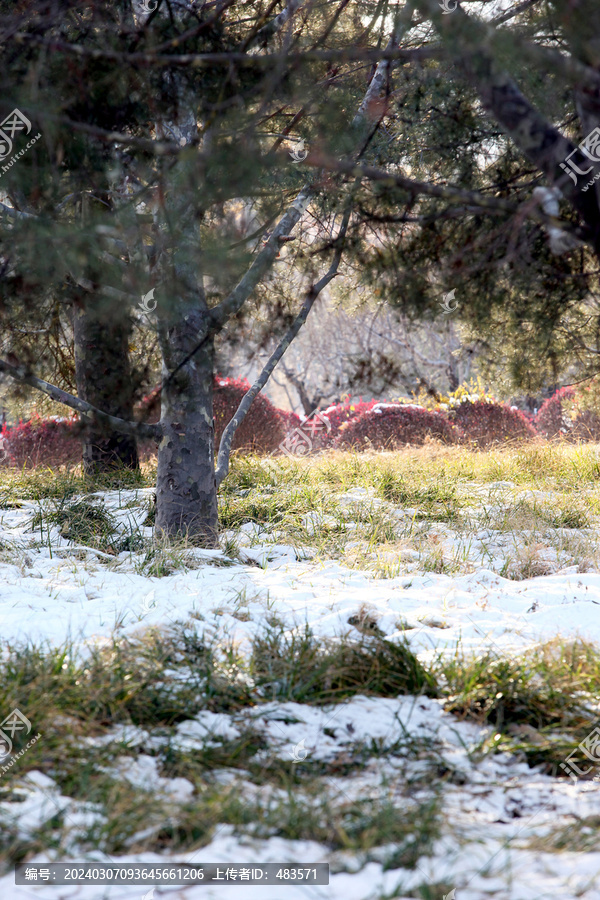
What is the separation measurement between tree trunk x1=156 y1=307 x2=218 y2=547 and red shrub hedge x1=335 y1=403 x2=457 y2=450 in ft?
18.4

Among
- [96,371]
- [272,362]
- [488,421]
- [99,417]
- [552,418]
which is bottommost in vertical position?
[552,418]

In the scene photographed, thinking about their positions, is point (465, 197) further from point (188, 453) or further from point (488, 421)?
point (488, 421)

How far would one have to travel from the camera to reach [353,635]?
9.91 feet

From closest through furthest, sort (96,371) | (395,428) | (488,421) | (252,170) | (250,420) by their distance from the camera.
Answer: (252,170), (96,371), (250,420), (395,428), (488,421)

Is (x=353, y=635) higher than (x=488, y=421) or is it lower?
higher

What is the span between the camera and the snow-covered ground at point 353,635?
1717 millimetres

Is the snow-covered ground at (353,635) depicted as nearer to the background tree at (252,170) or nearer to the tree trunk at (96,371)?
the background tree at (252,170)

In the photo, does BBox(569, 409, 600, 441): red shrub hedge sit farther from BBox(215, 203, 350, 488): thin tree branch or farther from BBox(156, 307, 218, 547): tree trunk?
BBox(156, 307, 218, 547): tree trunk

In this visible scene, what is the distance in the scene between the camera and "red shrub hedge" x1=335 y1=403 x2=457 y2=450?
10.1 meters

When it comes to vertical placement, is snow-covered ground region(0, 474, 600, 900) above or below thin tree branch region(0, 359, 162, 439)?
below
